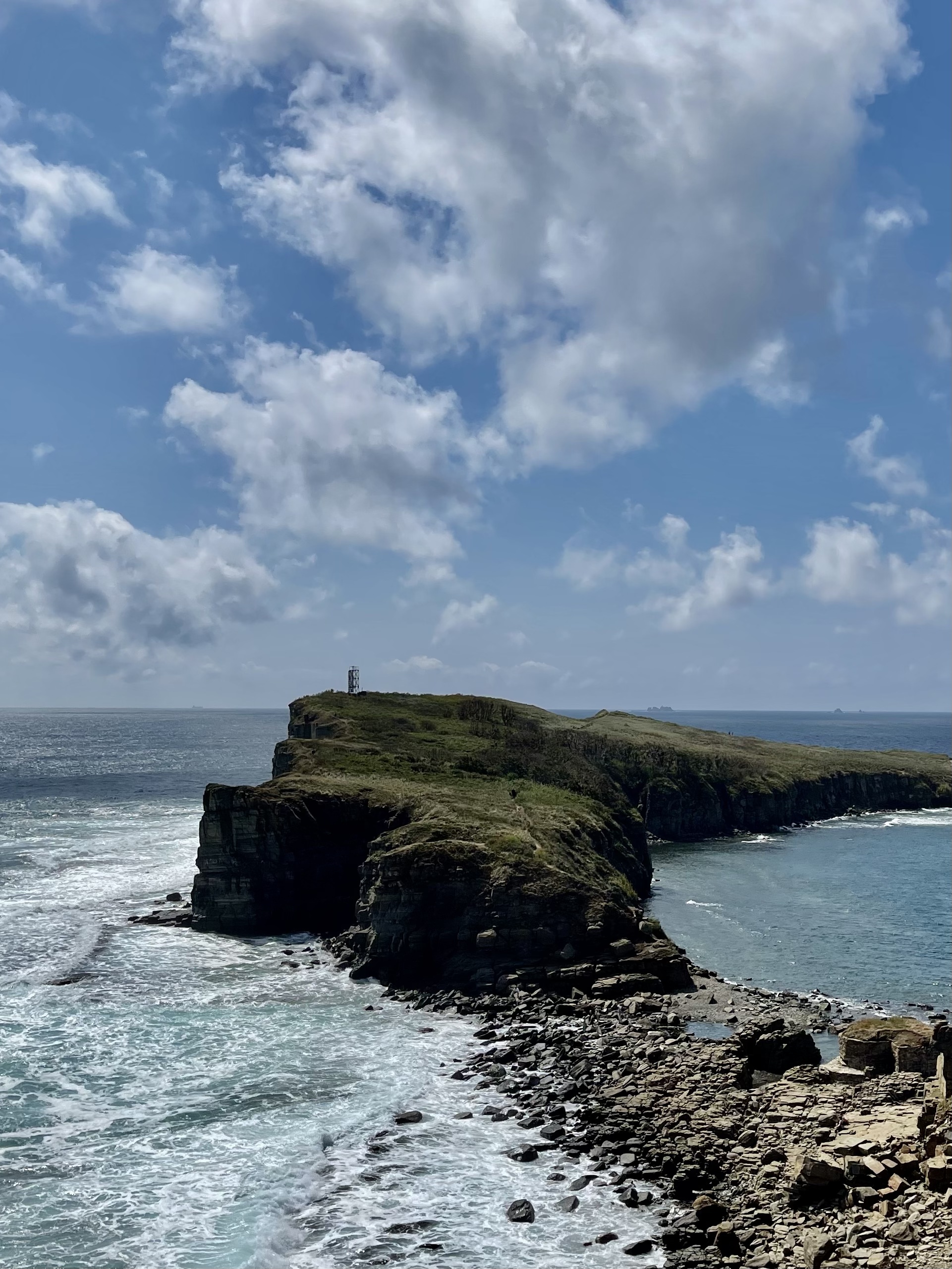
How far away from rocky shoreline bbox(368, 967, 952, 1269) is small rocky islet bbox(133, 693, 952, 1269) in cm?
10

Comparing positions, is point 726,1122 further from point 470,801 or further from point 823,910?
point 823,910

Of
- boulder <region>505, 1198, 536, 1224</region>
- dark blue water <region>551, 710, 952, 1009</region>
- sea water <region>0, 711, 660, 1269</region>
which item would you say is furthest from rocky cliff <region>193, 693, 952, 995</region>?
boulder <region>505, 1198, 536, 1224</region>

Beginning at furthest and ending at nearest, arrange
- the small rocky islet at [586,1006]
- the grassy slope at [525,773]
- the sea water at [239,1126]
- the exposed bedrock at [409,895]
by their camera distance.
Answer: the grassy slope at [525,773] < the exposed bedrock at [409,895] < the sea water at [239,1126] < the small rocky islet at [586,1006]

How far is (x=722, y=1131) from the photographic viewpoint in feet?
119

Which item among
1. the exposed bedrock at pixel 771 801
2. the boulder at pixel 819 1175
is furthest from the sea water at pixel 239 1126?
the exposed bedrock at pixel 771 801

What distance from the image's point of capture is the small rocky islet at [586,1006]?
30.0 meters

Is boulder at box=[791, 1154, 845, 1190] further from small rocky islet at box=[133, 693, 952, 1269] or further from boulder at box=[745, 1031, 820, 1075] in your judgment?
boulder at box=[745, 1031, 820, 1075]

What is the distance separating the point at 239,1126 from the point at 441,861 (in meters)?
27.0

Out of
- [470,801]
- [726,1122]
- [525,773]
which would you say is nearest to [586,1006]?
[726,1122]

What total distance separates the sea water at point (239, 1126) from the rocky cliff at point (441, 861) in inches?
188

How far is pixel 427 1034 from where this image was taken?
2028 inches

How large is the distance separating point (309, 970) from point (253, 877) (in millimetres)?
14053

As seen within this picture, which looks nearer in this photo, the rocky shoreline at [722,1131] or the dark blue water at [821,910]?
the rocky shoreline at [722,1131]

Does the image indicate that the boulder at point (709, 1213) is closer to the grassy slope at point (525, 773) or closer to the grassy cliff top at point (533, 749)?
the grassy slope at point (525, 773)
